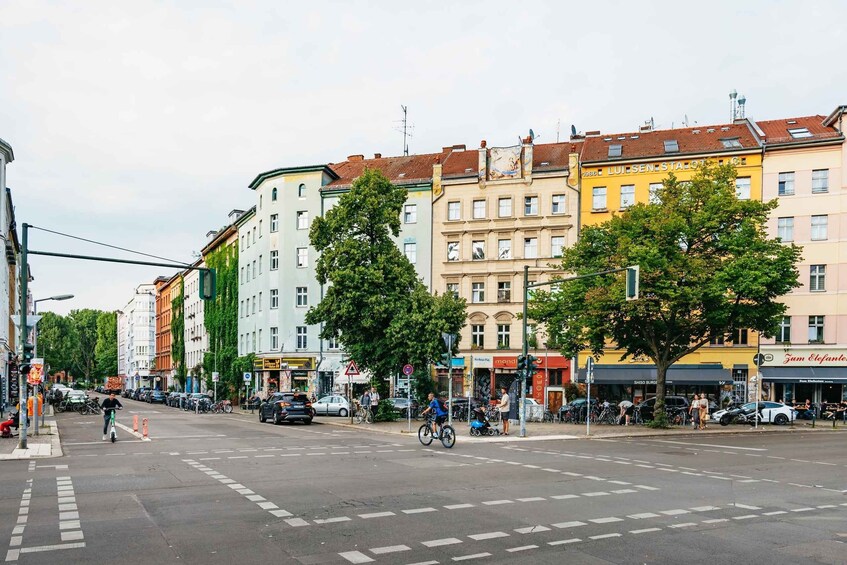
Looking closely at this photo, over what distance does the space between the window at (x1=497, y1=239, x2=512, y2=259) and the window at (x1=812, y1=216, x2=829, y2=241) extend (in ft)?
62.5

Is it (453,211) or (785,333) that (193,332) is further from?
(785,333)

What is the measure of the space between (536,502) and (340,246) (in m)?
29.2

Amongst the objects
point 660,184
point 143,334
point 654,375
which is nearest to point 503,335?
point 654,375

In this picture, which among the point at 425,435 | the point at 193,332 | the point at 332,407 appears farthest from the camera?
the point at 193,332

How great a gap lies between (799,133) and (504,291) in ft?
70.3

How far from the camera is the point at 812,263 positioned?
49.7 m

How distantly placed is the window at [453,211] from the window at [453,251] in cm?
180

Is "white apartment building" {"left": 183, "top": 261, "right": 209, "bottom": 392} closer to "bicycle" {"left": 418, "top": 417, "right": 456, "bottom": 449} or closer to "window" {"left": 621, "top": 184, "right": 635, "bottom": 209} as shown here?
"window" {"left": 621, "top": 184, "right": 635, "bottom": 209}

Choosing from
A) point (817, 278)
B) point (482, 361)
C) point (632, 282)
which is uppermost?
point (817, 278)

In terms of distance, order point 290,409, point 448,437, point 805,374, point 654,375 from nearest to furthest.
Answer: point 448,437 → point 290,409 → point 805,374 → point 654,375

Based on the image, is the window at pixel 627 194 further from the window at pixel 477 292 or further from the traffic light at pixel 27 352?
the traffic light at pixel 27 352

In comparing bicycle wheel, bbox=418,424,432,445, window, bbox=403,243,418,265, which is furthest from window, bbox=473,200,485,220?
bicycle wheel, bbox=418,424,432,445

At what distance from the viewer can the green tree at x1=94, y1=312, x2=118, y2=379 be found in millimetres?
161125

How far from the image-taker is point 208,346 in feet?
273
